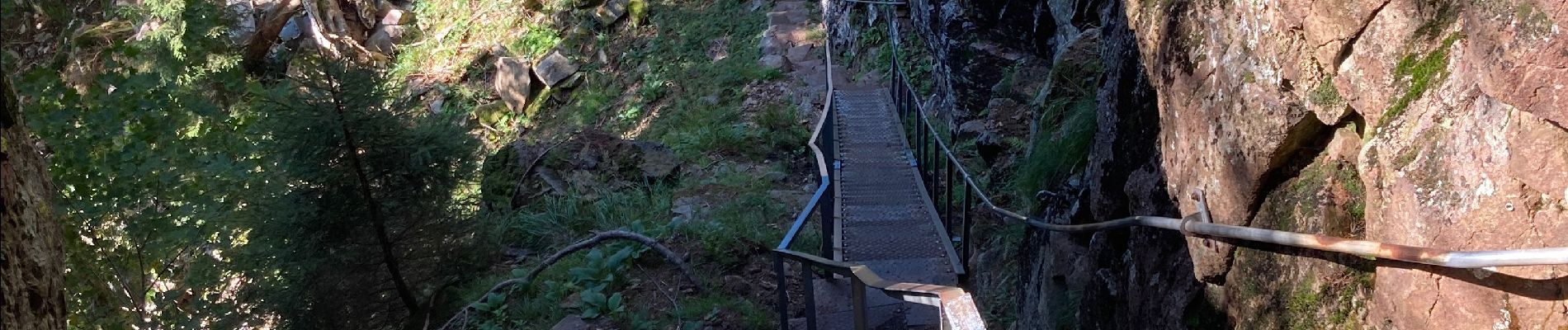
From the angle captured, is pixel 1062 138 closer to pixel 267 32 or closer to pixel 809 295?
pixel 809 295

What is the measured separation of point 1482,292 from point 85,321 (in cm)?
866

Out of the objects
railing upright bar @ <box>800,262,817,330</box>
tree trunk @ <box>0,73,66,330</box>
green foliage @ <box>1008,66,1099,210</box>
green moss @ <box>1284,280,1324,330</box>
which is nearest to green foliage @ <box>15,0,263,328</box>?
tree trunk @ <box>0,73,66,330</box>

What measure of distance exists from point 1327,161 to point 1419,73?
1.70 ft

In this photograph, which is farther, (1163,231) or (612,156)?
(612,156)

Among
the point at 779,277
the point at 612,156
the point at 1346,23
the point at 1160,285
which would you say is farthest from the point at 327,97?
the point at 1346,23

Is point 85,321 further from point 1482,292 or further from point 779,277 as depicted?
point 1482,292

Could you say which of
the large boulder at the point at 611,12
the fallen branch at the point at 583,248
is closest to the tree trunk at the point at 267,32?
the large boulder at the point at 611,12

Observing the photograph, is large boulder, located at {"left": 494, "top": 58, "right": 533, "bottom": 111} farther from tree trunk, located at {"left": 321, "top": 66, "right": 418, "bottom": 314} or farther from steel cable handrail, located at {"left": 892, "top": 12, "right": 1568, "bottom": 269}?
steel cable handrail, located at {"left": 892, "top": 12, "right": 1568, "bottom": 269}

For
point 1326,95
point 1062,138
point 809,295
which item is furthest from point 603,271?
point 1326,95

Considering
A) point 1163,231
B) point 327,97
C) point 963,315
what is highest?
point 327,97

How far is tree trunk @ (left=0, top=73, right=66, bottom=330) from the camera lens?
240 cm

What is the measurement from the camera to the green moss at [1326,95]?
9.02ft

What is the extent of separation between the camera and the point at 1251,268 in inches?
122

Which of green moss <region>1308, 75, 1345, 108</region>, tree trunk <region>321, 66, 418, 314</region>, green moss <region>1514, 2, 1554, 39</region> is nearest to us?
green moss <region>1514, 2, 1554, 39</region>
